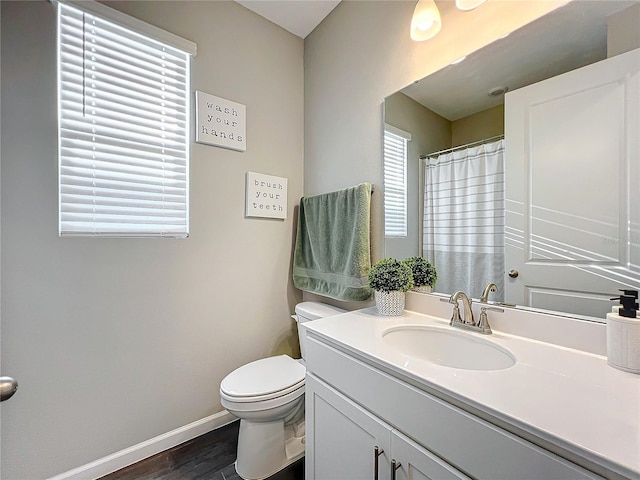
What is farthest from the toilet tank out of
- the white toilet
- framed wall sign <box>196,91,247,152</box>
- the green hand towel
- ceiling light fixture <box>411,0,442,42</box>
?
ceiling light fixture <box>411,0,442,42</box>

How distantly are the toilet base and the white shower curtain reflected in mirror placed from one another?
3.30 feet

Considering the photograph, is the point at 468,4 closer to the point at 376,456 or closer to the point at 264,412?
the point at 376,456

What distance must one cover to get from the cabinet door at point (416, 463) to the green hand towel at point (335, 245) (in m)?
0.73

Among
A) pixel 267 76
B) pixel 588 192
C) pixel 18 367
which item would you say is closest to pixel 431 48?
pixel 588 192

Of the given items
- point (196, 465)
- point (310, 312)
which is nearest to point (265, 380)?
point (310, 312)

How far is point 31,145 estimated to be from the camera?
1113mm

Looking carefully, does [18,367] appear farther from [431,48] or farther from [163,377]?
[431,48]

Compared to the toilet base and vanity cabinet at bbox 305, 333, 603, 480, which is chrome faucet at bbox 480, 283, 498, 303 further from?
the toilet base

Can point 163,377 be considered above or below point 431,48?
below

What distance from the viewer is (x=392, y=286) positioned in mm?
1183

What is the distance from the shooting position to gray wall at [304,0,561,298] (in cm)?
107

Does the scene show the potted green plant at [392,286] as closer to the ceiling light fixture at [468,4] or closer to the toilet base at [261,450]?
the toilet base at [261,450]

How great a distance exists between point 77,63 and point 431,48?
5.12ft

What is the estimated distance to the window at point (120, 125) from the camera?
1193 millimetres
